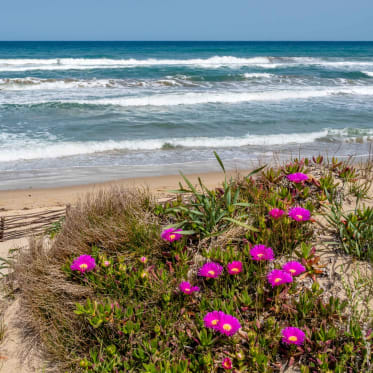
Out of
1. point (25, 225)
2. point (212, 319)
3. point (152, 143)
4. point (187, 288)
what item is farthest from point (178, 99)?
point (212, 319)

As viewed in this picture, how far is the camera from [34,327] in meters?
2.57

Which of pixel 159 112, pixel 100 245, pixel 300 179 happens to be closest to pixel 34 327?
pixel 100 245

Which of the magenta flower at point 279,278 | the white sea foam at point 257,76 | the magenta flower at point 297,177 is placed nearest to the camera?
the magenta flower at point 279,278

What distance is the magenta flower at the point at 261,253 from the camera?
8.18 feet

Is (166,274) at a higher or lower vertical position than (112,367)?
higher

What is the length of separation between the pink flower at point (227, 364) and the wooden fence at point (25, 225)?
8.38ft

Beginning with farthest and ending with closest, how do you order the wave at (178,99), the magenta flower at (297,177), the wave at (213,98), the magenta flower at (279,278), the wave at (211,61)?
the wave at (211,61)
the wave at (213,98)
the wave at (178,99)
the magenta flower at (297,177)
the magenta flower at (279,278)

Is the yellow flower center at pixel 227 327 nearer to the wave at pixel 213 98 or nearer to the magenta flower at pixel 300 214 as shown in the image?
the magenta flower at pixel 300 214

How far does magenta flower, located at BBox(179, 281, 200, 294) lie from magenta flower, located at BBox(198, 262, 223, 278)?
0.34 feet

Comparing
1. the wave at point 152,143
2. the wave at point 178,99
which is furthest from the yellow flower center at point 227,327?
the wave at point 178,99

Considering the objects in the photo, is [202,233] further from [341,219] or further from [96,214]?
[341,219]

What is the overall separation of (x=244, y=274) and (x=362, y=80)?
2500 centimetres

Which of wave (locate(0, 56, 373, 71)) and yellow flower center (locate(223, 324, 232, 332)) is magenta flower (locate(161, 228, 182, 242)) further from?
wave (locate(0, 56, 373, 71))

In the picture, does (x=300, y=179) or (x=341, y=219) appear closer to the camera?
(x=341, y=219)
